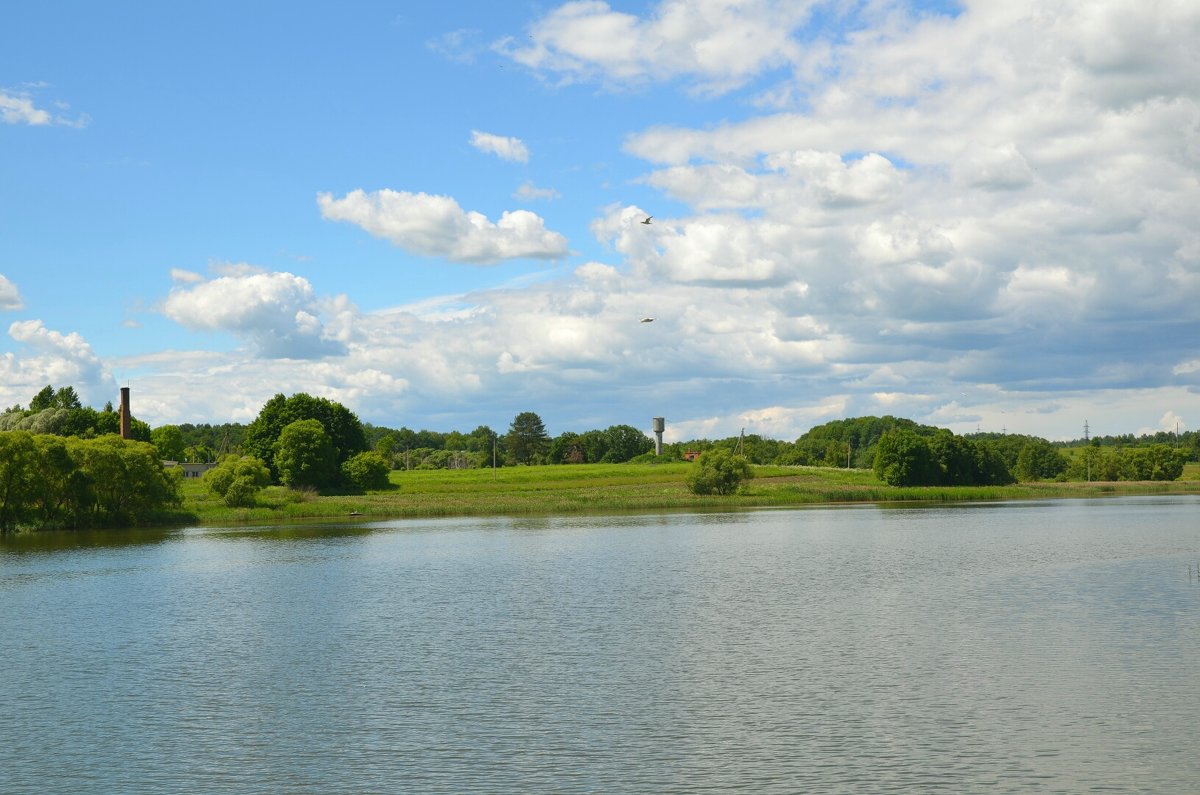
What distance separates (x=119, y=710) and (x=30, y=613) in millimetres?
19012

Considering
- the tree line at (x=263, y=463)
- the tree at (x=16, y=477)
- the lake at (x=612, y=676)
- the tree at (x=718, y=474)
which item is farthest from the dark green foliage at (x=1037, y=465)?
the tree at (x=16, y=477)

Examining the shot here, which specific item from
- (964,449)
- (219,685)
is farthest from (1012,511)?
(219,685)

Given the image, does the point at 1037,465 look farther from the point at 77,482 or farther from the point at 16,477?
the point at 16,477

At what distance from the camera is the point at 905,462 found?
485 feet

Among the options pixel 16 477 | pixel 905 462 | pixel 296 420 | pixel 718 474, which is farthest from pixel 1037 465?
pixel 16 477

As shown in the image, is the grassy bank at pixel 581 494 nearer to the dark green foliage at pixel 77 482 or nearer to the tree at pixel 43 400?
the dark green foliage at pixel 77 482

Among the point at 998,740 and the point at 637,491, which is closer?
the point at 998,740

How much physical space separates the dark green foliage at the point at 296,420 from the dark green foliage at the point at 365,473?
5.41 ft

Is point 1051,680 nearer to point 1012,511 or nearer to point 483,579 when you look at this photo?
point 483,579

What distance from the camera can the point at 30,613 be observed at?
133 feet

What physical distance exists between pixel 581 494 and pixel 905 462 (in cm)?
5035

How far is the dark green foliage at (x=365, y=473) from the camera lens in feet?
441

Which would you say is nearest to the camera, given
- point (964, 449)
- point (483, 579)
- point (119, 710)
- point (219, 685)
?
point (119, 710)

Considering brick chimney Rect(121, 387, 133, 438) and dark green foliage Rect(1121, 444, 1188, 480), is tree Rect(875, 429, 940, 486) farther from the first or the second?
brick chimney Rect(121, 387, 133, 438)
